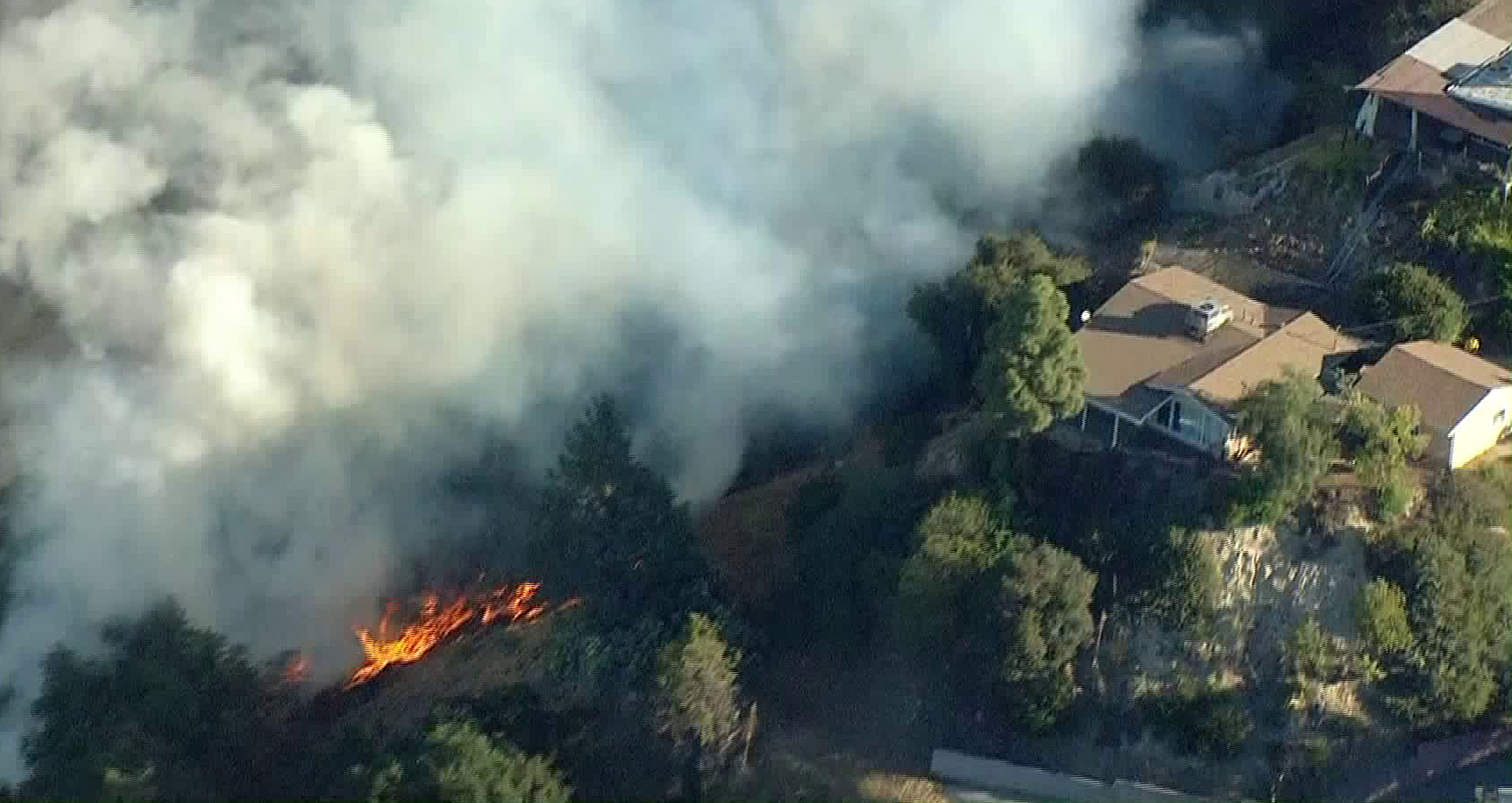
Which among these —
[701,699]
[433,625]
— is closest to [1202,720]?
[701,699]

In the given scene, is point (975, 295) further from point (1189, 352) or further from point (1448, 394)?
point (1448, 394)

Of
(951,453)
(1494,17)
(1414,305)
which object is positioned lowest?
(1414,305)

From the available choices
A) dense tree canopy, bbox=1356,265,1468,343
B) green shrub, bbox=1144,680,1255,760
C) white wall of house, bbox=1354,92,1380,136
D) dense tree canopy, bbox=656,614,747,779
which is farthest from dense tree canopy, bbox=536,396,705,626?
white wall of house, bbox=1354,92,1380,136

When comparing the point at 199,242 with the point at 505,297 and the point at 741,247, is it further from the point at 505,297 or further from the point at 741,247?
the point at 741,247

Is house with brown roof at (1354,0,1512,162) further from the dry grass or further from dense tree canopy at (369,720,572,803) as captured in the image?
dense tree canopy at (369,720,572,803)

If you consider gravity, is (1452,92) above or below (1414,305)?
above

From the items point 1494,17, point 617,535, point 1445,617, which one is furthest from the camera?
point 1494,17
